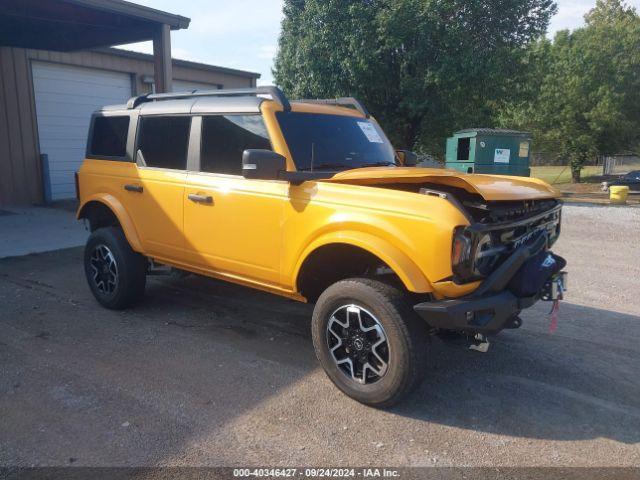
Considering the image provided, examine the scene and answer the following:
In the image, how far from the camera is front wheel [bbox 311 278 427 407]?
10.7 feet

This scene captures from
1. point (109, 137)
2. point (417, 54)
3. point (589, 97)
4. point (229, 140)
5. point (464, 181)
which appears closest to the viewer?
point (464, 181)

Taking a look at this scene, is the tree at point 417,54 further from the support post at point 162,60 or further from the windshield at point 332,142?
the windshield at point 332,142


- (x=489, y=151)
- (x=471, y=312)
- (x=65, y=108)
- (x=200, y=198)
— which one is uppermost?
(x=65, y=108)

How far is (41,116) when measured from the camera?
1298cm

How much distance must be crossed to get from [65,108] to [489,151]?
1127 cm

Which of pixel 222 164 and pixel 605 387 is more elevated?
pixel 222 164

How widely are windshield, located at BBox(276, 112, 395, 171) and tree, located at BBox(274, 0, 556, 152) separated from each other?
40.3ft

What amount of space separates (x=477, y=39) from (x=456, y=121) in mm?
2632

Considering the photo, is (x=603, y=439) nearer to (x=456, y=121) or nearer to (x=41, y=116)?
(x=41, y=116)

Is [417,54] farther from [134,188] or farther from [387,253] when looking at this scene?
[387,253]

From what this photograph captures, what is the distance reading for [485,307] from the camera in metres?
3.12

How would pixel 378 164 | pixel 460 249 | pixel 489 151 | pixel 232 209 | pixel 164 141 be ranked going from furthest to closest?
pixel 489 151 < pixel 164 141 < pixel 378 164 < pixel 232 209 < pixel 460 249

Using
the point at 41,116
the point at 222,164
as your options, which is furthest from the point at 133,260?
the point at 41,116

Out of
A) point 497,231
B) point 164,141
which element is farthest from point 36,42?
point 497,231
